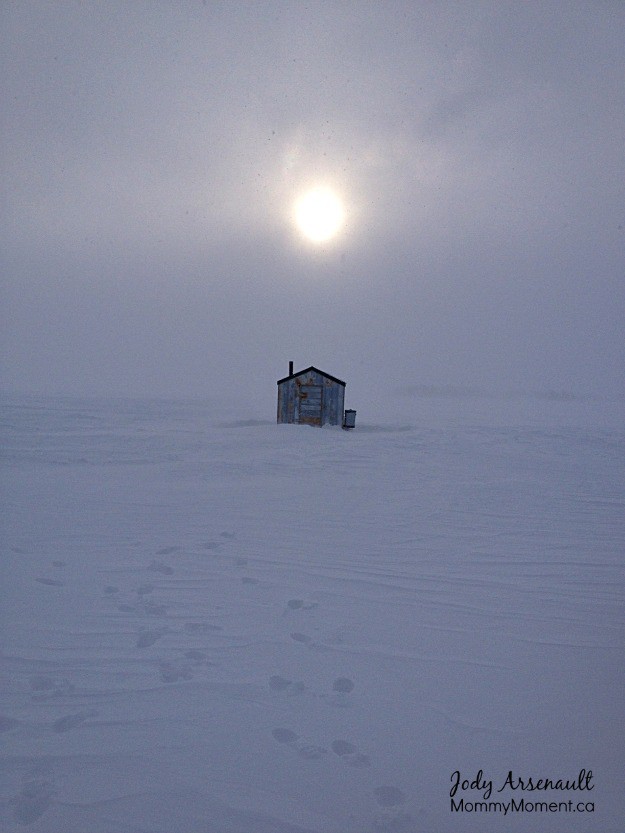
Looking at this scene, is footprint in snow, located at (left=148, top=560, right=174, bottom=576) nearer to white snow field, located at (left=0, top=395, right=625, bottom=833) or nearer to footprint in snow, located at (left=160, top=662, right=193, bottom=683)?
white snow field, located at (left=0, top=395, right=625, bottom=833)

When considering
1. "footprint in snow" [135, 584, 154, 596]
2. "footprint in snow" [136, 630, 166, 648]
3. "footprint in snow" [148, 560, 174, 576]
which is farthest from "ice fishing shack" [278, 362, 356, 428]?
"footprint in snow" [136, 630, 166, 648]

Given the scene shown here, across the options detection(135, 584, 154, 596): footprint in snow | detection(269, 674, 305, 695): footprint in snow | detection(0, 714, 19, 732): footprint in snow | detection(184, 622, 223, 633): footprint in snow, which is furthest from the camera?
detection(135, 584, 154, 596): footprint in snow

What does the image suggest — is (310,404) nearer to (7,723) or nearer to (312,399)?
(312,399)

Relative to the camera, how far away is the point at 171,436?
17.4 m

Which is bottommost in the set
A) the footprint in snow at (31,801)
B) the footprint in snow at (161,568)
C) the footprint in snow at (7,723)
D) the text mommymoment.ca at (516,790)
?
the text mommymoment.ca at (516,790)

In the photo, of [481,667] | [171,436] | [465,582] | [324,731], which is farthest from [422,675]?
[171,436]

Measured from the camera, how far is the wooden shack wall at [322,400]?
21.0 meters

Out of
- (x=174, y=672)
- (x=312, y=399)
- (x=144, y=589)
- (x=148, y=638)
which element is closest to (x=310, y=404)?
(x=312, y=399)

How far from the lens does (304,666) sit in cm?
332

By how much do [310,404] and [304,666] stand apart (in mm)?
17975

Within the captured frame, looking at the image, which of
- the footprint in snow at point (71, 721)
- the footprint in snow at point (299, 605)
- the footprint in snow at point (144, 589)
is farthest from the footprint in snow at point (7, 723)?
the footprint in snow at point (299, 605)

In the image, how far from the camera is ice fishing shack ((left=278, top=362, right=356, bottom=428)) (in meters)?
21.1

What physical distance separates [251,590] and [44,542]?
2.85 metres

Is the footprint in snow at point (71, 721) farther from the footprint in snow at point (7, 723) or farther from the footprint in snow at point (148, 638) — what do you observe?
the footprint in snow at point (148, 638)
